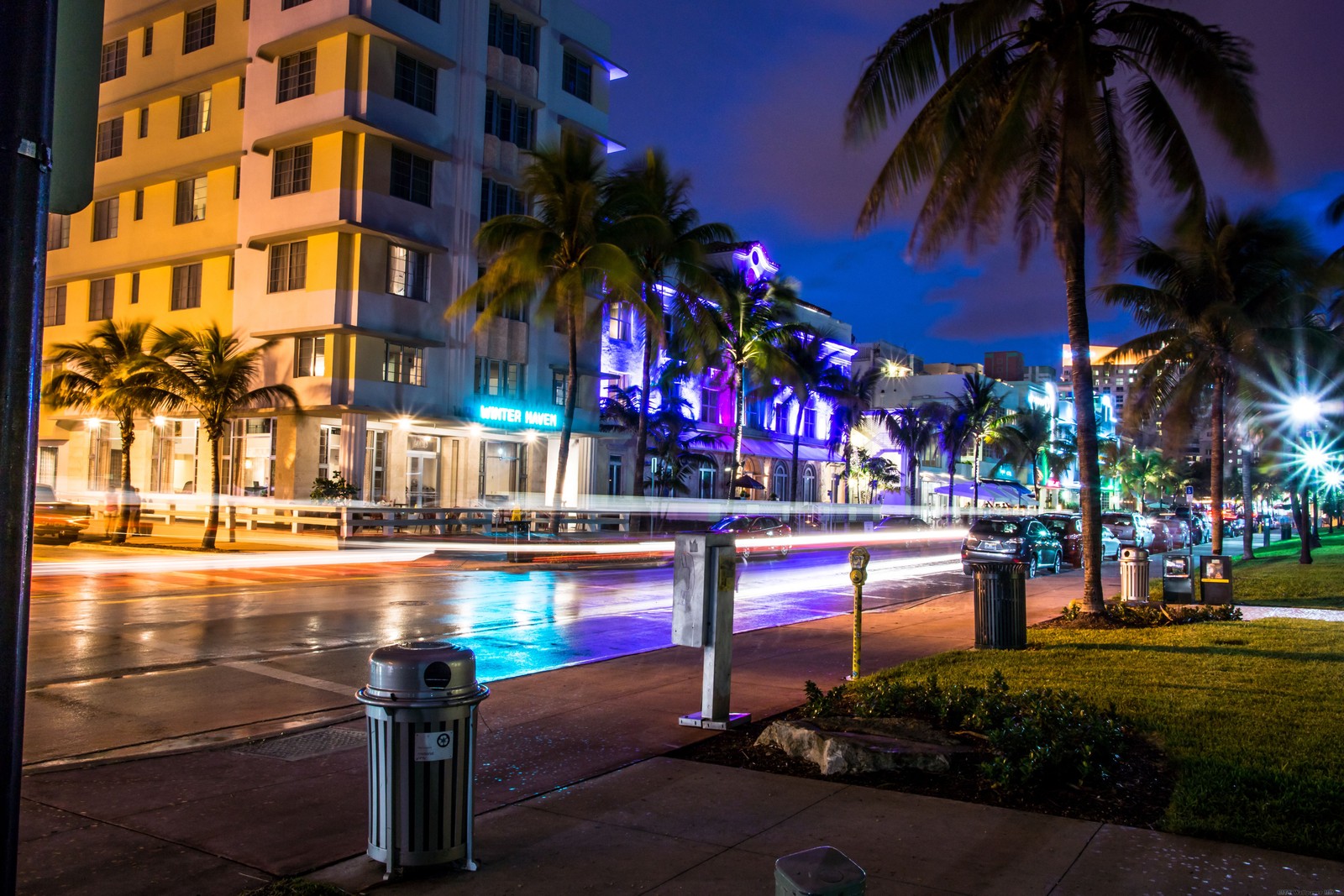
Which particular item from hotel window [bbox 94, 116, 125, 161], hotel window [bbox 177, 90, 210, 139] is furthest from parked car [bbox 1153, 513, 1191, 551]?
hotel window [bbox 94, 116, 125, 161]

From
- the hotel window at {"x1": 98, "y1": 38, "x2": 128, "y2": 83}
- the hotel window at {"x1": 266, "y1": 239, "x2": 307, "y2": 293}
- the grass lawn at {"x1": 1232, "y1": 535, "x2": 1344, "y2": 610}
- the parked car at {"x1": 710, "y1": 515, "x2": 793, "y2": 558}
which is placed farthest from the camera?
the hotel window at {"x1": 98, "y1": 38, "x2": 128, "y2": 83}

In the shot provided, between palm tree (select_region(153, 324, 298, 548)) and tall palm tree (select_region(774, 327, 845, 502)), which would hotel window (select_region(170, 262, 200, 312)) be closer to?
palm tree (select_region(153, 324, 298, 548))

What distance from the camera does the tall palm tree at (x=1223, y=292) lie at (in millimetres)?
23250

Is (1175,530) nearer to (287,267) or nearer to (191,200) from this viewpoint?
(287,267)

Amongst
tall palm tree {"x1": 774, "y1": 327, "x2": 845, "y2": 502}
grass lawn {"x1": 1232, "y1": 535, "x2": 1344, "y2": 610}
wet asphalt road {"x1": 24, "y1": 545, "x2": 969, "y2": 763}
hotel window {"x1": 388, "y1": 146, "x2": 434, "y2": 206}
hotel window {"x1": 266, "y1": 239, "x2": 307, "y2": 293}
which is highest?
hotel window {"x1": 388, "y1": 146, "x2": 434, "y2": 206}

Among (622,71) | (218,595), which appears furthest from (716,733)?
(622,71)

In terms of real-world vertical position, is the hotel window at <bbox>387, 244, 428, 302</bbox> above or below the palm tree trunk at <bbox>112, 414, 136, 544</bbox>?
above

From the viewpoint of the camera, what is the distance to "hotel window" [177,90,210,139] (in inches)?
1462

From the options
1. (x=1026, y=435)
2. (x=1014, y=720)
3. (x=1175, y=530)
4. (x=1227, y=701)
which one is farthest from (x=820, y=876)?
(x=1026, y=435)

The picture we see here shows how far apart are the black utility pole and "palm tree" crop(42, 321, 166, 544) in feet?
84.7

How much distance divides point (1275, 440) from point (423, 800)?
43540mm

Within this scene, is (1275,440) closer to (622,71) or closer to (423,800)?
(622,71)

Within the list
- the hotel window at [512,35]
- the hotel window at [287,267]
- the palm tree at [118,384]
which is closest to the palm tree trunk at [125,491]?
the palm tree at [118,384]

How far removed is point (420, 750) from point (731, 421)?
4564cm
